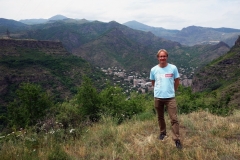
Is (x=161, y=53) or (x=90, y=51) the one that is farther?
(x=90, y=51)

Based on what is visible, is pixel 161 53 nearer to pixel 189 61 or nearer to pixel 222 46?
pixel 189 61

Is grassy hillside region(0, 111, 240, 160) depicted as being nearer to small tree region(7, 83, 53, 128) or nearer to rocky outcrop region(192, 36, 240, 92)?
small tree region(7, 83, 53, 128)

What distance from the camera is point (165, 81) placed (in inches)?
149

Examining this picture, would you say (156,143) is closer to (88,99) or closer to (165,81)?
(165,81)

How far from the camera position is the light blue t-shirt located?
3785 millimetres

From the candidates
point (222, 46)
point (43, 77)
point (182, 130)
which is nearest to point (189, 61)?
point (222, 46)

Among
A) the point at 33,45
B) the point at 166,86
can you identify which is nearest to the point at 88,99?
the point at 166,86


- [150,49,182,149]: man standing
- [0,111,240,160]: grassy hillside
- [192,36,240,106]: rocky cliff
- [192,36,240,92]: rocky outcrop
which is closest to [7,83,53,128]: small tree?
[0,111,240,160]: grassy hillside

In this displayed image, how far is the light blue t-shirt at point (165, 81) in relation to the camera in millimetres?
3785

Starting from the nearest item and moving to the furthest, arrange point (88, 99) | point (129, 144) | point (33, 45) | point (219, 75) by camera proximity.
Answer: point (129, 144) → point (88, 99) → point (219, 75) → point (33, 45)

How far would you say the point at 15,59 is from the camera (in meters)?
51.8

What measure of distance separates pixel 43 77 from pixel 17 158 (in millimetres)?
52711

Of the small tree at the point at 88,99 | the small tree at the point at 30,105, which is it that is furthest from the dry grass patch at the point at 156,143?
the small tree at the point at 30,105

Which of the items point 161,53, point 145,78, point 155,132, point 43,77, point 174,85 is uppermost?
point 161,53
